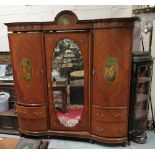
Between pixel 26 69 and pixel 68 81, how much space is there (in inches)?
23.1

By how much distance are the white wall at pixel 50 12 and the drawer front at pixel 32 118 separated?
1225 millimetres

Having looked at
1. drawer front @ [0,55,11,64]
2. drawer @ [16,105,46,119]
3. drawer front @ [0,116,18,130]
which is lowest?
drawer front @ [0,116,18,130]

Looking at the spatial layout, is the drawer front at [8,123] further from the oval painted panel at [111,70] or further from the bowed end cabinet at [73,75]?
the oval painted panel at [111,70]

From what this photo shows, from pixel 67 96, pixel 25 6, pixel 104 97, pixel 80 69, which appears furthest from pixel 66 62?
pixel 25 6

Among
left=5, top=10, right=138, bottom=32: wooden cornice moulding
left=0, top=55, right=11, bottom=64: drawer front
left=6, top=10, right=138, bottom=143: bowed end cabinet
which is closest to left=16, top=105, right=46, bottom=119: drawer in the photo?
left=6, top=10, right=138, bottom=143: bowed end cabinet

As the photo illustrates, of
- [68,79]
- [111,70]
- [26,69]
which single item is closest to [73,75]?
[68,79]

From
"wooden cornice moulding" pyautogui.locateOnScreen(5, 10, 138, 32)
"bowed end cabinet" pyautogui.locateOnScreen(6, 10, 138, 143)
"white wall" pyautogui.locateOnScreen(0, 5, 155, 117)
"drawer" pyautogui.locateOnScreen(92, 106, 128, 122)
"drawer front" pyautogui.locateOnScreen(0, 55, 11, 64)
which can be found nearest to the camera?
"wooden cornice moulding" pyautogui.locateOnScreen(5, 10, 138, 32)

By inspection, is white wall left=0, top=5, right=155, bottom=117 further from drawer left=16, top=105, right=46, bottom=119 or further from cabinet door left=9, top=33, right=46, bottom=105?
drawer left=16, top=105, right=46, bottom=119

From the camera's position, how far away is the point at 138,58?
8.14 feet

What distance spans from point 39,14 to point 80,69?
4.10 feet

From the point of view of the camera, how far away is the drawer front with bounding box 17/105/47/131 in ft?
9.22

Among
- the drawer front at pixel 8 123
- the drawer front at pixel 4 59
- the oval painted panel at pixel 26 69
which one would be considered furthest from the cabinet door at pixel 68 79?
the drawer front at pixel 4 59

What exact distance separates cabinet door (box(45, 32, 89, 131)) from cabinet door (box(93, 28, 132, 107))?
16 centimetres

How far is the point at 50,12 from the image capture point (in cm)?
316
